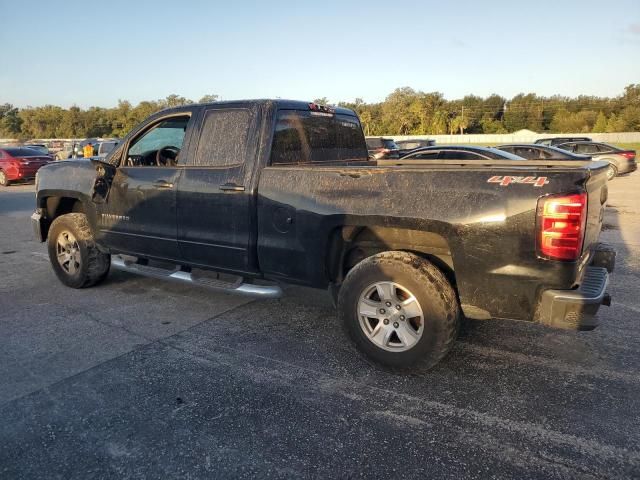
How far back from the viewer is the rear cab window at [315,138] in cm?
437

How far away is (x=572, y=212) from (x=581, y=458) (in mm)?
1344

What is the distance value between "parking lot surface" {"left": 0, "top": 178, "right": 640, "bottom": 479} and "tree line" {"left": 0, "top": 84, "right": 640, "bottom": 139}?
84.8 m

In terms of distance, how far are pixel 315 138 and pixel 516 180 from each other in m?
2.19

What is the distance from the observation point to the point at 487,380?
3.52 metres

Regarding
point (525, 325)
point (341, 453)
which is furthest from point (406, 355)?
point (525, 325)

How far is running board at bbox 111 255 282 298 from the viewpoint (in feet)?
13.9

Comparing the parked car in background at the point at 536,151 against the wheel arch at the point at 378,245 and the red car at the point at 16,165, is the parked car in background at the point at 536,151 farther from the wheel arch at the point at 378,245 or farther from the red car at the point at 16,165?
the red car at the point at 16,165

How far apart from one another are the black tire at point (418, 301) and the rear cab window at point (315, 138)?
51.7 inches

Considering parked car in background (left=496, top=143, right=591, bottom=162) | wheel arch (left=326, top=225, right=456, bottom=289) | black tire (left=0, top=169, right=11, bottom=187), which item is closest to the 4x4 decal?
wheel arch (left=326, top=225, right=456, bottom=289)

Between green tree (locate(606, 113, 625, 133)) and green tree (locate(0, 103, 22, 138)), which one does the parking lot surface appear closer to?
green tree (locate(606, 113, 625, 133))

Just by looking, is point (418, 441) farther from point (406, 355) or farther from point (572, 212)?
point (572, 212)

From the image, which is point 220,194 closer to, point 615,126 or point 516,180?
point 516,180

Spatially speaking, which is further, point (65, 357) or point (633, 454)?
point (65, 357)

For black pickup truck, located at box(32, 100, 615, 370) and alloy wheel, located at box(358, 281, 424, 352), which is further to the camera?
alloy wheel, located at box(358, 281, 424, 352)
